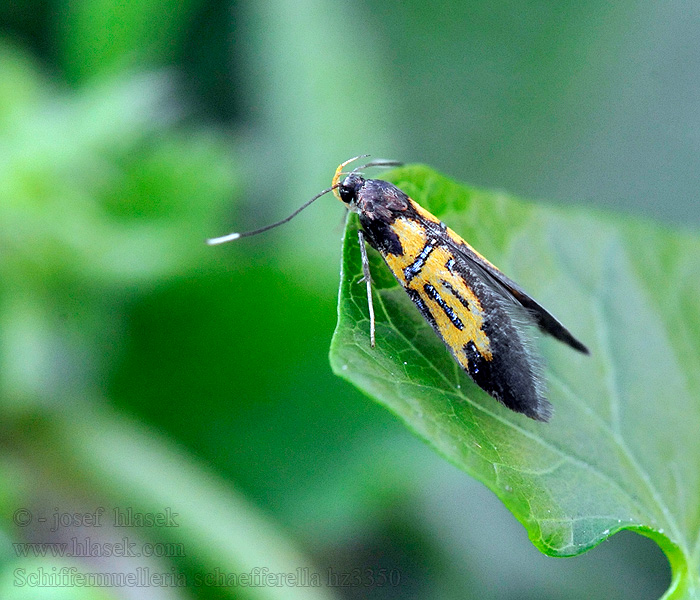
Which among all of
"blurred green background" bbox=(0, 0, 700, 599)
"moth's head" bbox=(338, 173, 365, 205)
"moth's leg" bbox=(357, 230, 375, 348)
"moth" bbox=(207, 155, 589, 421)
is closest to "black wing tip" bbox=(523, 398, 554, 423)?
"moth" bbox=(207, 155, 589, 421)

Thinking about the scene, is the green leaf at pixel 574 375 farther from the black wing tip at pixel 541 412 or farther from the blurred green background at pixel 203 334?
the blurred green background at pixel 203 334

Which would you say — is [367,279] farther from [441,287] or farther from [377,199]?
[377,199]

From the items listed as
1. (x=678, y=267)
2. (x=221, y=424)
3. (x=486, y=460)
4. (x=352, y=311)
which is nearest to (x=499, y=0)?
(x=678, y=267)

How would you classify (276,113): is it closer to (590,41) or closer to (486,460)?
(590,41)

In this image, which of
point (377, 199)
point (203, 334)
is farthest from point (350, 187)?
point (203, 334)

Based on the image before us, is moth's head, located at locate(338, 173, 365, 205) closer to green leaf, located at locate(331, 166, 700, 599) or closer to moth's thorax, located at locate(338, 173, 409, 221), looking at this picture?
moth's thorax, located at locate(338, 173, 409, 221)

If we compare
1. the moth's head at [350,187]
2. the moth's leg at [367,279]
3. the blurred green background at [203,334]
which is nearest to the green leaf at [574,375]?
the moth's leg at [367,279]
